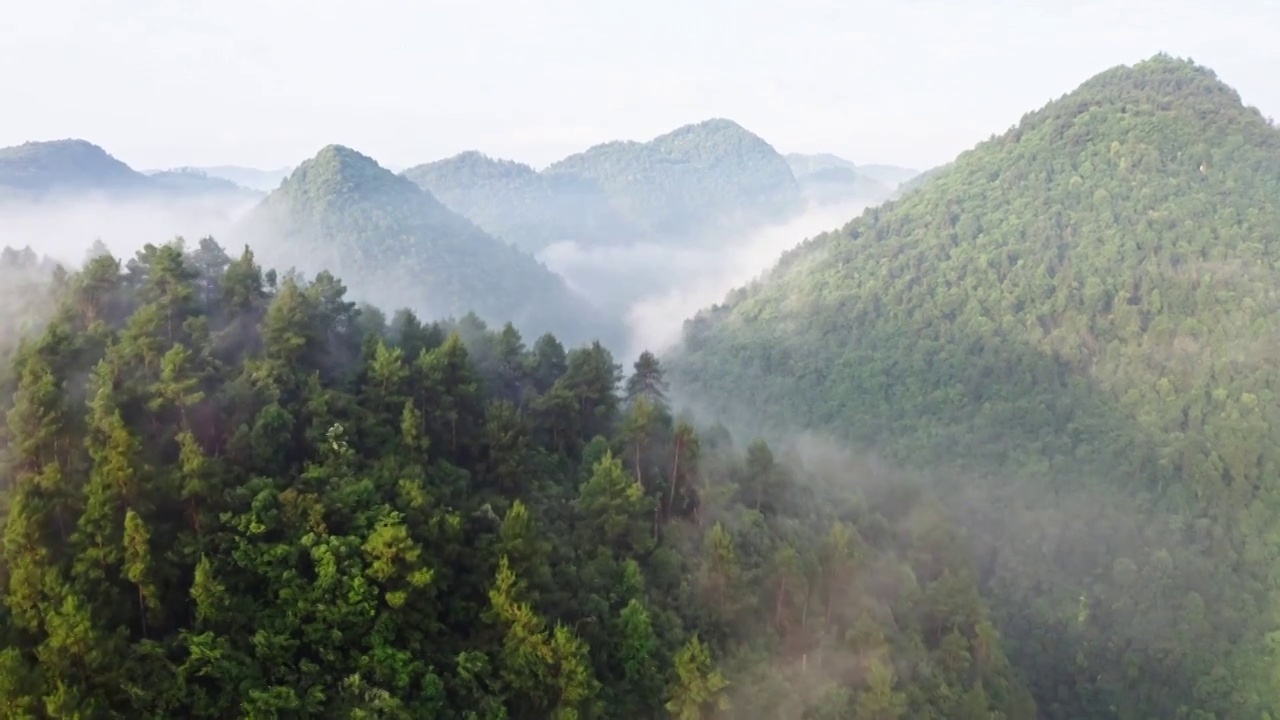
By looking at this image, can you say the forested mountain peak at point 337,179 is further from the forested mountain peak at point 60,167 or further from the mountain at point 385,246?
the forested mountain peak at point 60,167

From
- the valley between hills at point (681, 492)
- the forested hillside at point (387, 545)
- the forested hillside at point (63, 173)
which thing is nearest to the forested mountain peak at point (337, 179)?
the forested hillside at point (63, 173)

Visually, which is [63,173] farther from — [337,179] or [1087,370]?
[1087,370]

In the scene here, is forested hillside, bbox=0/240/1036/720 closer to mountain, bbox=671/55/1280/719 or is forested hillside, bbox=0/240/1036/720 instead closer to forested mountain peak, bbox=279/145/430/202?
mountain, bbox=671/55/1280/719

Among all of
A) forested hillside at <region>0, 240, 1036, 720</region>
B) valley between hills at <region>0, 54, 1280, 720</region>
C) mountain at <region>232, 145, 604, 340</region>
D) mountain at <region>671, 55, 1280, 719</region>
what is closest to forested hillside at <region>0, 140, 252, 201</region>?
mountain at <region>232, 145, 604, 340</region>

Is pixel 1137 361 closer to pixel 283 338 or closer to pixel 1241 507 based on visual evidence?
pixel 1241 507

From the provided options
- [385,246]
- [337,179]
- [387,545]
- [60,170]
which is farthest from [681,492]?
[60,170]
